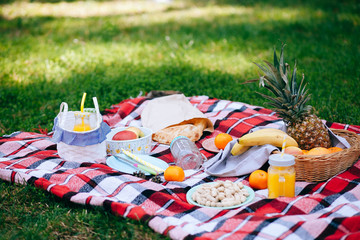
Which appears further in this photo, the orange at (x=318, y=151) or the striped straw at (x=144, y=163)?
the striped straw at (x=144, y=163)

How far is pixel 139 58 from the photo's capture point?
685 centimetres

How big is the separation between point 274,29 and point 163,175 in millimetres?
5749

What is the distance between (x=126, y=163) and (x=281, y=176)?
1356mm

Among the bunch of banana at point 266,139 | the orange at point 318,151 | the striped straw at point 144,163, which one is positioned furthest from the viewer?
the striped straw at point 144,163

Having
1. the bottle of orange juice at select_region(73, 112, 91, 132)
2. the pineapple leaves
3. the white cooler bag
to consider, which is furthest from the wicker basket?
the bottle of orange juice at select_region(73, 112, 91, 132)

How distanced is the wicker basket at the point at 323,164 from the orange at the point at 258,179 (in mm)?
257

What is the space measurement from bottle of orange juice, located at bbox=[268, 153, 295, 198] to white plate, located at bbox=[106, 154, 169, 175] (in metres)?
1.01

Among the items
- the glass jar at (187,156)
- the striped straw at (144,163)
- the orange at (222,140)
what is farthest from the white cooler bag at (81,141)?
the orange at (222,140)

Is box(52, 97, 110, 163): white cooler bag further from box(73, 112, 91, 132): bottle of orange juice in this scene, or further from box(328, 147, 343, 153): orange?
box(328, 147, 343, 153): orange

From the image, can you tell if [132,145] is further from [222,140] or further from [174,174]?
[222,140]

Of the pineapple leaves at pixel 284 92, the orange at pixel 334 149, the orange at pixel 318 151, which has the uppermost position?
the pineapple leaves at pixel 284 92

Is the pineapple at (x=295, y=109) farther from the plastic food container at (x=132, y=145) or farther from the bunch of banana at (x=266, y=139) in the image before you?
the plastic food container at (x=132, y=145)

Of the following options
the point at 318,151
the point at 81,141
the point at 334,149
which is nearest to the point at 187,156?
the point at 81,141

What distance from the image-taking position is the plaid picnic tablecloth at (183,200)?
2.44 metres
